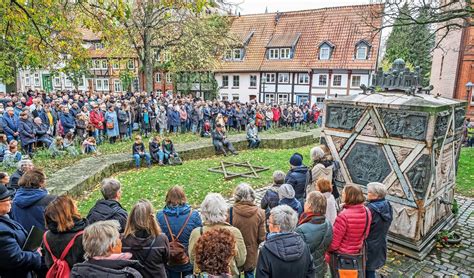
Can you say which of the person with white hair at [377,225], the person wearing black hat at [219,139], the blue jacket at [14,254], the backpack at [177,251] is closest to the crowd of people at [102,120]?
the person wearing black hat at [219,139]

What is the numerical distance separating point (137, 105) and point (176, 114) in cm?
192

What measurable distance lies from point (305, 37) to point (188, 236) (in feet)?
100

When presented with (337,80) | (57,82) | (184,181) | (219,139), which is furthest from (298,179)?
(57,82)

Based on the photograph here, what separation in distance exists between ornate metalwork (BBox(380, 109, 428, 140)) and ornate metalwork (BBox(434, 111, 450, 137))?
0.72 ft

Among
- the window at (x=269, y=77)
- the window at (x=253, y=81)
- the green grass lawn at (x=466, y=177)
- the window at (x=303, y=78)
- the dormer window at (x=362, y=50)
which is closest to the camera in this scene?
the green grass lawn at (x=466, y=177)

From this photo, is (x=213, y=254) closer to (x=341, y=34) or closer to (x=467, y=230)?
(x=467, y=230)

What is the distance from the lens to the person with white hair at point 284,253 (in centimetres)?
299

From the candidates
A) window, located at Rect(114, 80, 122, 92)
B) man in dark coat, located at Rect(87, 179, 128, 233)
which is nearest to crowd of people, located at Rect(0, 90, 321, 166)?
man in dark coat, located at Rect(87, 179, 128, 233)

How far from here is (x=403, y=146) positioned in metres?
5.80

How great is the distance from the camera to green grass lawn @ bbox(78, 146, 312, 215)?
8.17 metres

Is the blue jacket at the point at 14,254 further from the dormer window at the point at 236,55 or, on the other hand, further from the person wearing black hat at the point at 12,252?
the dormer window at the point at 236,55

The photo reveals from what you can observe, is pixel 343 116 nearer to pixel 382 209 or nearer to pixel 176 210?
pixel 382 209

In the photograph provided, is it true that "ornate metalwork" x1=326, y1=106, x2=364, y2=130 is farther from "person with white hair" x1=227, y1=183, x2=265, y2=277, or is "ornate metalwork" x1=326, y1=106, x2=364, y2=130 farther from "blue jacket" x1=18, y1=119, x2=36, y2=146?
"blue jacket" x1=18, y1=119, x2=36, y2=146

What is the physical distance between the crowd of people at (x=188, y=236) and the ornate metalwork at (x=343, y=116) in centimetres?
228
